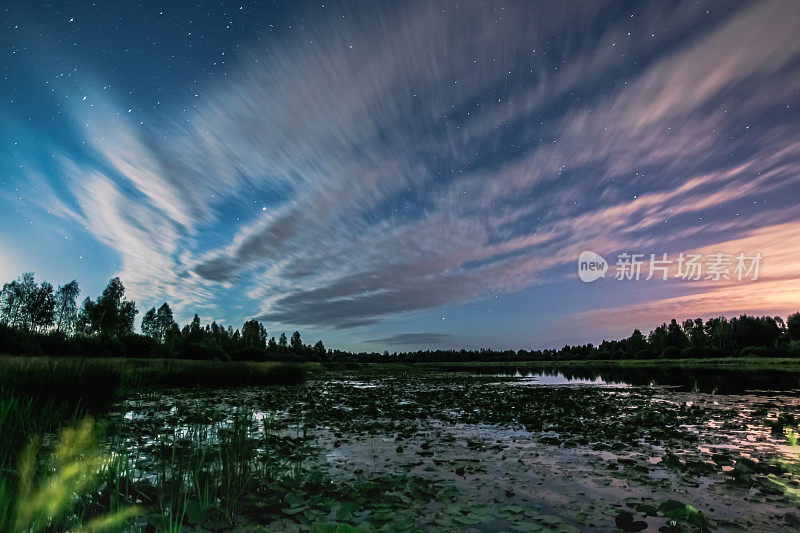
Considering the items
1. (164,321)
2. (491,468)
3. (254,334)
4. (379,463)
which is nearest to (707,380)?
(491,468)

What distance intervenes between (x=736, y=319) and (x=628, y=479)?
150 metres

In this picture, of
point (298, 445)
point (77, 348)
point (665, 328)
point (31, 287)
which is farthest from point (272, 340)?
point (298, 445)

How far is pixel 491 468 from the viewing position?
24.4 ft

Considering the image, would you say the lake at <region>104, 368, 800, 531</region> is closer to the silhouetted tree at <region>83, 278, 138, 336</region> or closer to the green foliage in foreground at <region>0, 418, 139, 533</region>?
the green foliage in foreground at <region>0, 418, 139, 533</region>

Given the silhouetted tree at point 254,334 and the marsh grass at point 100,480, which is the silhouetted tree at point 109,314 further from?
the marsh grass at point 100,480

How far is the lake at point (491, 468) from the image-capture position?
5.00 m

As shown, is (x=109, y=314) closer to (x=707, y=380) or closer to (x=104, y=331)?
(x=104, y=331)

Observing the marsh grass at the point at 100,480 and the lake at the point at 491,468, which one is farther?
the lake at the point at 491,468

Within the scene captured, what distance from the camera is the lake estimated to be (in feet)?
16.4

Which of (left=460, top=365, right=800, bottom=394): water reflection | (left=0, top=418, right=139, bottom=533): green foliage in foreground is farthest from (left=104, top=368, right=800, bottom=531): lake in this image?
(left=460, top=365, right=800, bottom=394): water reflection

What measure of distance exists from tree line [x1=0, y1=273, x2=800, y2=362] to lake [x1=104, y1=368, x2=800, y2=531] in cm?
4541

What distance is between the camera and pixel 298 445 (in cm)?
880

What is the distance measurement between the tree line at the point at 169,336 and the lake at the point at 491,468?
45407 mm

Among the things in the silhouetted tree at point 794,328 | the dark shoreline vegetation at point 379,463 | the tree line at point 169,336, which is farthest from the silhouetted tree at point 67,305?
the silhouetted tree at point 794,328
